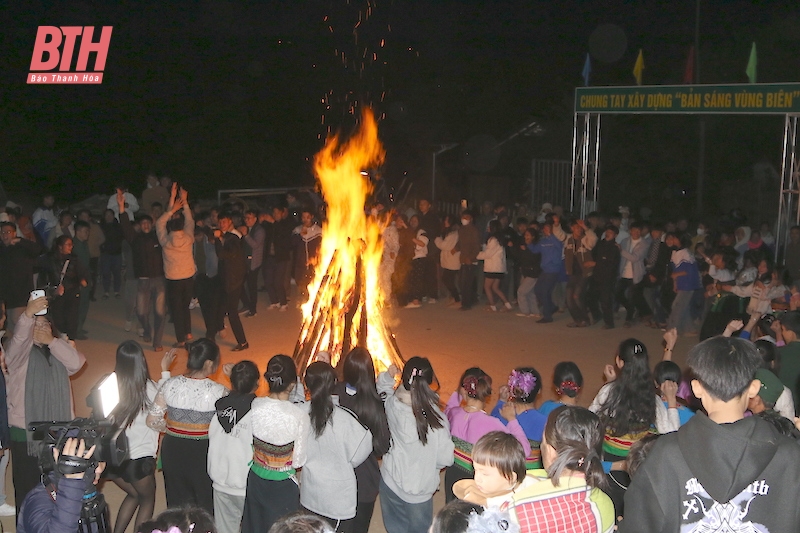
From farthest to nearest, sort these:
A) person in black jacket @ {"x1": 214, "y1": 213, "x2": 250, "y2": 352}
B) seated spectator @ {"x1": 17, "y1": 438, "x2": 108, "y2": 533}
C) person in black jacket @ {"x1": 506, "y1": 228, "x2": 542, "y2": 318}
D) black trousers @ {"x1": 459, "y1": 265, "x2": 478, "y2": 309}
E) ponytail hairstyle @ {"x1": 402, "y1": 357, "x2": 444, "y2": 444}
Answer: black trousers @ {"x1": 459, "y1": 265, "x2": 478, "y2": 309}, person in black jacket @ {"x1": 506, "y1": 228, "x2": 542, "y2": 318}, person in black jacket @ {"x1": 214, "y1": 213, "x2": 250, "y2": 352}, ponytail hairstyle @ {"x1": 402, "y1": 357, "x2": 444, "y2": 444}, seated spectator @ {"x1": 17, "y1": 438, "x2": 108, "y2": 533}

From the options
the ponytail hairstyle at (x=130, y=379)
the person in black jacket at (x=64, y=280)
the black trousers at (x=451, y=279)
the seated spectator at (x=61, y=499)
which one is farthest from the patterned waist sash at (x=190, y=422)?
the black trousers at (x=451, y=279)

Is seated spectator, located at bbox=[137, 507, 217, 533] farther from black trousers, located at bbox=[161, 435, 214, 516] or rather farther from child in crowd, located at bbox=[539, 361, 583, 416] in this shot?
child in crowd, located at bbox=[539, 361, 583, 416]

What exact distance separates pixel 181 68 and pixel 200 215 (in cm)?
2093

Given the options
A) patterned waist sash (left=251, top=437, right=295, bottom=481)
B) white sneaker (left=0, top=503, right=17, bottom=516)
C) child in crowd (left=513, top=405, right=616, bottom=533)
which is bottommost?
white sneaker (left=0, top=503, right=17, bottom=516)

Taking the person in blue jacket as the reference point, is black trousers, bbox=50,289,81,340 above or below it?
below

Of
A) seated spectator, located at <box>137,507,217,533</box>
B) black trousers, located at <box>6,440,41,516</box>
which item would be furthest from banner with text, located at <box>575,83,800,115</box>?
seated spectator, located at <box>137,507,217,533</box>

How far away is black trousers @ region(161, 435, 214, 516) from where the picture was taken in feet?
18.5

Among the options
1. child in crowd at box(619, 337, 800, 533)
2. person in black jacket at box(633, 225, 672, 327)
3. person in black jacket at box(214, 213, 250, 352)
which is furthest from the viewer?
person in black jacket at box(633, 225, 672, 327)

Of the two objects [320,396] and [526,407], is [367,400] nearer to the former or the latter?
[320,396]

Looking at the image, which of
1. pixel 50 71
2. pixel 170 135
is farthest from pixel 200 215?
pixel 170 135

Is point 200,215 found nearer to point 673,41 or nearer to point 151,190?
point 151,190

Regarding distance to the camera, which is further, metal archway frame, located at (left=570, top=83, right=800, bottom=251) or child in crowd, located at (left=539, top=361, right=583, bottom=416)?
metal archway frame, located at (left=570, top=83, right=800, bottom=251)

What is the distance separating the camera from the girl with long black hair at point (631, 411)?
558cm

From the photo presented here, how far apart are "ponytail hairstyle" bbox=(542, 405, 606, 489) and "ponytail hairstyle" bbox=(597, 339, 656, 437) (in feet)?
4.78
